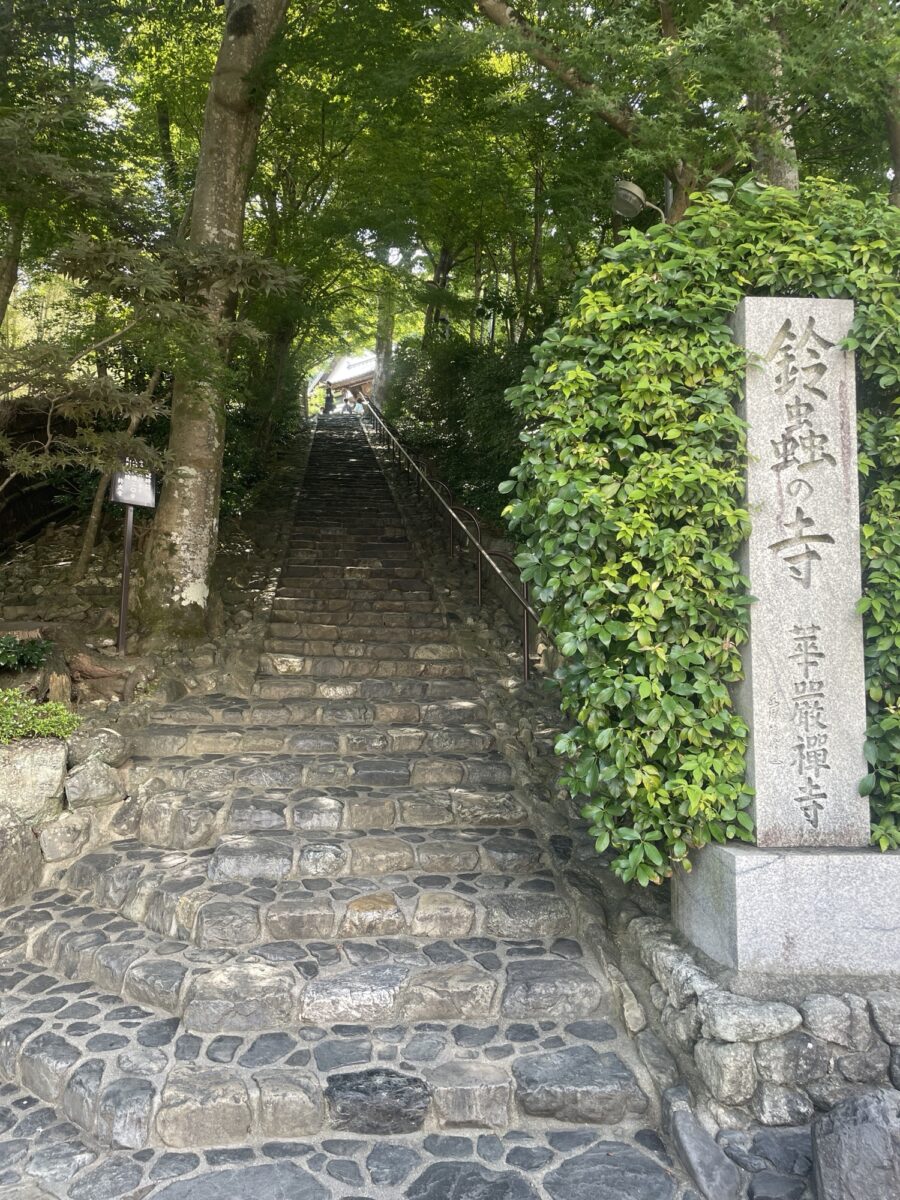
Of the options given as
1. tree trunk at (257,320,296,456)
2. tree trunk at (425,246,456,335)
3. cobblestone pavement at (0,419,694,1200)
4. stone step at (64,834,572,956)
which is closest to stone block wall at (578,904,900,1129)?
cobblestone pavement at (0,419,694,1200)

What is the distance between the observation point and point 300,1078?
3.38 m

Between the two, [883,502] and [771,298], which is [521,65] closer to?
[771,298]

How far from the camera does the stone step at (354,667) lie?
772 centimetres

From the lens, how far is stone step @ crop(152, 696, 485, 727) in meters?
6.68

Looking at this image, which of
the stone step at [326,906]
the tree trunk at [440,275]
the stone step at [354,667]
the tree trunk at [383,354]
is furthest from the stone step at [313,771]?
the tree trunk at [383,354]

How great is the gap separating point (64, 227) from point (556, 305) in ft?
18.6

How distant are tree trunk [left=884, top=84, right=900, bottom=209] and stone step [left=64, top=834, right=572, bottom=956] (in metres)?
5.60

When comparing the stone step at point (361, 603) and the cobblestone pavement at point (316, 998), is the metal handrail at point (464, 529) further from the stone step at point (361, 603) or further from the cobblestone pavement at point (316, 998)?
the cobblestone pavement at point (316, 998)

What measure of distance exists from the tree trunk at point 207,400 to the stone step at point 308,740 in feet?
5.89

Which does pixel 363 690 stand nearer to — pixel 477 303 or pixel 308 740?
pixel 308 740

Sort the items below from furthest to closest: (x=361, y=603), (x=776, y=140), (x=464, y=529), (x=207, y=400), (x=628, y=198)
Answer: (x=361, y=603)
(x=464, y=529)
(x=207, y=400)
(x=628, y=198)
(x=776, y=140)

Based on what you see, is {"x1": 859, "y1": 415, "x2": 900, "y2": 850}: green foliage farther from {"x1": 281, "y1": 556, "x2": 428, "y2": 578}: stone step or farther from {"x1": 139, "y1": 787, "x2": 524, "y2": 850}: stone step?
{"x1": 281, "y1": 556, "x2": 428, "y2": 578}: stone step

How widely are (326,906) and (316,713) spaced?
258 centimetres

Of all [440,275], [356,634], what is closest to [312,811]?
[356,634]
